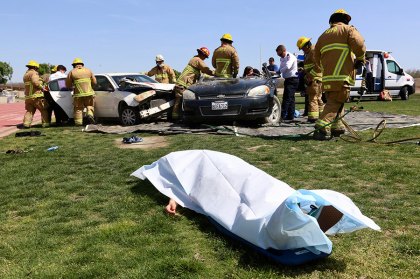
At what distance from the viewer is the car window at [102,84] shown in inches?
446

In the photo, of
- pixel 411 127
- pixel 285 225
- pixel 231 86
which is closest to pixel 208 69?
pixel 231 86

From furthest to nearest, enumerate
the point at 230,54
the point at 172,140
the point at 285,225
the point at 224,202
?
the point at 230,54
the point at 172,140
the point at 224,202
the point at 285,225

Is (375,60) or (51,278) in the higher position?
(375,60)

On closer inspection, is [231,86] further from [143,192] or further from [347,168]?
[143,192]

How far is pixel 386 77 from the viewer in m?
19.9

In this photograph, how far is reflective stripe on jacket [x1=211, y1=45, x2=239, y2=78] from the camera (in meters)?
10.4

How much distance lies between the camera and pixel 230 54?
10438 millimetres

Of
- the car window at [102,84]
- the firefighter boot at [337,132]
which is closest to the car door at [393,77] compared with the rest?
the car window at [102,84]

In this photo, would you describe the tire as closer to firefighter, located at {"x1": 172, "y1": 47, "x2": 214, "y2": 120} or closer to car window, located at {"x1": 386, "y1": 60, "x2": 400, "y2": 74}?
car window, located at {"x1": 386, "y1": 60, "x2": 400, "y2": 74}

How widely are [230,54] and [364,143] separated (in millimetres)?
4686

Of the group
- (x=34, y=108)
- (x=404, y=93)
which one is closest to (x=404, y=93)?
(x=404, y=93)

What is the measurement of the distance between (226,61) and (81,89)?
374cm

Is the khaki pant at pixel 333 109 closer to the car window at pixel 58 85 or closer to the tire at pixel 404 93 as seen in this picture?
the car window at pixel 58 85

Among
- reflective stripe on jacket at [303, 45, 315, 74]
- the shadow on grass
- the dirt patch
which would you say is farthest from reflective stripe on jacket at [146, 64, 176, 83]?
the shadow on grass
